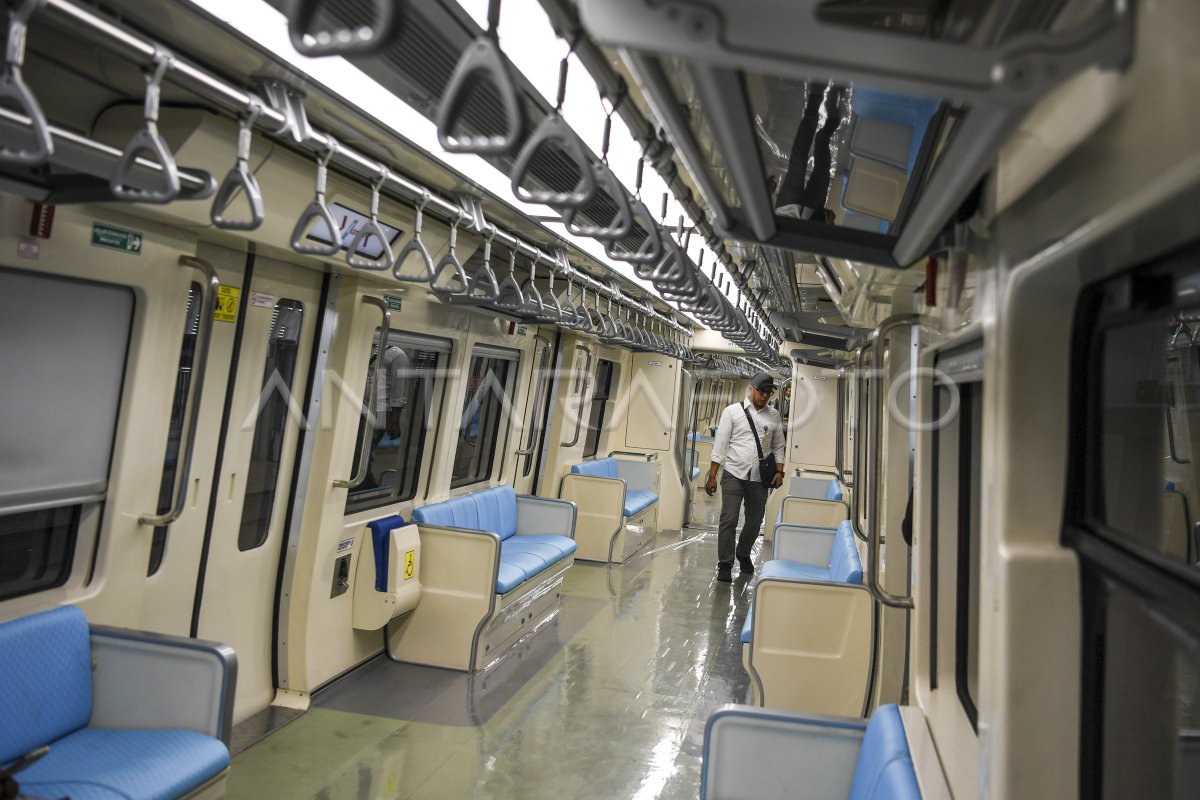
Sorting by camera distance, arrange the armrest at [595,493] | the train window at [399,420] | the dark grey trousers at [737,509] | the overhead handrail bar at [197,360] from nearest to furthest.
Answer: the overhead handrail bar at [197,360] < the train window at [399,420] < the dark grey trousers at [737,509] < the armrest at [595,493]

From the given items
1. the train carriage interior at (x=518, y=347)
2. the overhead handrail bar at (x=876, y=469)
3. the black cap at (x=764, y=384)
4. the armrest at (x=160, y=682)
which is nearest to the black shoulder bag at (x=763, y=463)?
the black cap at (x=764, y=384)

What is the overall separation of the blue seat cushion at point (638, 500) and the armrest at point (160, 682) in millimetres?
6490

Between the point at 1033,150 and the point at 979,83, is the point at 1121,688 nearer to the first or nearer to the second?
the point at 1033,150

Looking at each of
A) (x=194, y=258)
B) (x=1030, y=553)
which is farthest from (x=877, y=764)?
(x=194, y=258)

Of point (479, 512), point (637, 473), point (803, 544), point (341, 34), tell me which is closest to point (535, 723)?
point (479, 512)

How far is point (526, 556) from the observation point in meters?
6.52

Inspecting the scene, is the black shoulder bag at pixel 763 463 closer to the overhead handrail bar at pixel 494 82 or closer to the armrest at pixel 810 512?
the armrest at pixel 810 512

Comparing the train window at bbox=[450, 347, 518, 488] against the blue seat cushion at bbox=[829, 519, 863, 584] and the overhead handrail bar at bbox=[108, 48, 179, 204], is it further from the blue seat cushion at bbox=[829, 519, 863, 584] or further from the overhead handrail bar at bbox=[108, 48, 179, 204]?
the overhead handrail bar at bbox=[108, 48, 179, 204]

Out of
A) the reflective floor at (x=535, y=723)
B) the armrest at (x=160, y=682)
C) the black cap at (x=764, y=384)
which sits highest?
the black cap at (x=764, y=384)

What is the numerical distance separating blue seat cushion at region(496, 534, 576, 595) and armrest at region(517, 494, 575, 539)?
0.31 ft

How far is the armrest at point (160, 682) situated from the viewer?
3.16 meters

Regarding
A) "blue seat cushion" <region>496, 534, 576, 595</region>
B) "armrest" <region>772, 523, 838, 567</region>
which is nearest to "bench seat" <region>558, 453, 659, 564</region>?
"blue seat cushion" <region>496, 534, 576, 595</region>

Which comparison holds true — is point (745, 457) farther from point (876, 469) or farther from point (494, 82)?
point (494, 82)

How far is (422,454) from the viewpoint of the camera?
20.5 feet
